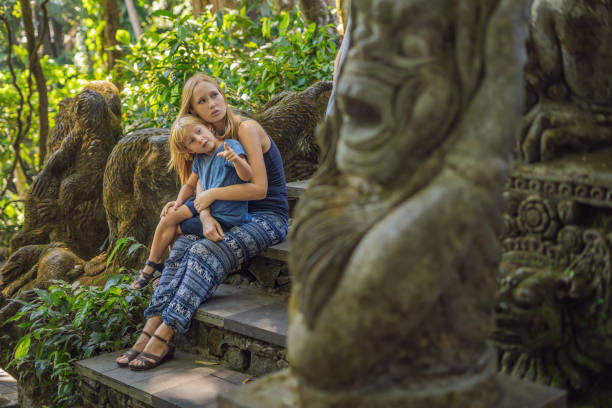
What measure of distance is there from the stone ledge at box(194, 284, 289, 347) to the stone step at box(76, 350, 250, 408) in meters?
0.24

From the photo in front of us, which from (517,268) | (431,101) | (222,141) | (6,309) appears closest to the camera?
(431,101)

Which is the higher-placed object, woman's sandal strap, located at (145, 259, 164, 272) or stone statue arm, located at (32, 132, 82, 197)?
stone statue arm, located at (32, 132, 82, 197)

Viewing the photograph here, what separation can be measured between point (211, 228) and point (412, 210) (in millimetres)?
2149

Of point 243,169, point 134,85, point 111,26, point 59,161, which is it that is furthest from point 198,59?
point 111,26

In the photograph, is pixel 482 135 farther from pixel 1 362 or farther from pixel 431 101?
pixel 1 362

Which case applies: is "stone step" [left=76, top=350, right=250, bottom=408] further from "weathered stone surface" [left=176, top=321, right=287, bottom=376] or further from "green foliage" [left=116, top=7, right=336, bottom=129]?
"green foliage" [left=116, top=7, right=336, bottom=129]

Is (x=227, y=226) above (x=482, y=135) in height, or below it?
below

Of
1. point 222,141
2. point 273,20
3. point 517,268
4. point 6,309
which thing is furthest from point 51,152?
point 517,268

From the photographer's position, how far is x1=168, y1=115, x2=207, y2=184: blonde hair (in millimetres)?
3645

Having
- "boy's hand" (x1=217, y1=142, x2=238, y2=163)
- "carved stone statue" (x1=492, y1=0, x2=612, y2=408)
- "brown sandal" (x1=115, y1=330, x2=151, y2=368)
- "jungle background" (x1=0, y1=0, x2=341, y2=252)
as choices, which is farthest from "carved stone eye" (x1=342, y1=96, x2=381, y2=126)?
"jungle background" (x1=0, y1=0, x2=341, y2=252)

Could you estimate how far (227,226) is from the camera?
11.8ft

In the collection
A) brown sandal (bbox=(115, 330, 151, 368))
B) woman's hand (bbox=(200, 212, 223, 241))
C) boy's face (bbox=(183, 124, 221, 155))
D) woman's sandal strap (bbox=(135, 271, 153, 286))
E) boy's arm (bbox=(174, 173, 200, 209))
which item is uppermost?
boy's face (bbox=(183, 124, 221, 155))

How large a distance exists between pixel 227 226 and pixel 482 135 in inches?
90.4

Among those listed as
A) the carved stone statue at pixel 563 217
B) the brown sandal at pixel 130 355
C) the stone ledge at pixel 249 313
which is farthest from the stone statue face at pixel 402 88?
the brown sandal at pixel 130 355
